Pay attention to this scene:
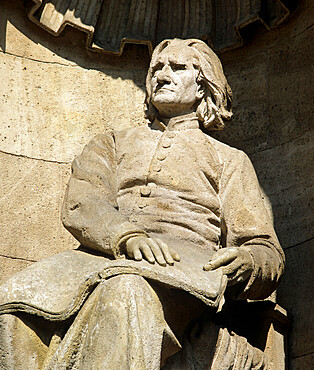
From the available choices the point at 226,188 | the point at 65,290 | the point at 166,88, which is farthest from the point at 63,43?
the point at 65,290

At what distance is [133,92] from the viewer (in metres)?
7.23

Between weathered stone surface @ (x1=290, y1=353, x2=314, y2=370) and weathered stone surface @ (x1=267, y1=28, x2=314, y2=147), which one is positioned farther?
weathered stone surface @ (x1=267, y1=28, x2=314, y2=147)

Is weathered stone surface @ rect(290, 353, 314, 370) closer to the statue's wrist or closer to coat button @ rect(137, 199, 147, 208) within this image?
coat button @ rect(137, 199, 147, 208)

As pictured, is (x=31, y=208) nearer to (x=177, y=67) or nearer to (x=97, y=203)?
(x=97, y=203)

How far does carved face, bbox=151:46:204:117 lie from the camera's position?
6.11m

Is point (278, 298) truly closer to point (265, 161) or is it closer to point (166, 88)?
point (265, 161)

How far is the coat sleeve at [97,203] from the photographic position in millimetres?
5359

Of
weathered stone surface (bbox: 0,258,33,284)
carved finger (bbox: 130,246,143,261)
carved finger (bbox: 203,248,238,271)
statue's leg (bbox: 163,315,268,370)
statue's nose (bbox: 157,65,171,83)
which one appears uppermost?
statue's nose (bbox: 157,65,171,83)

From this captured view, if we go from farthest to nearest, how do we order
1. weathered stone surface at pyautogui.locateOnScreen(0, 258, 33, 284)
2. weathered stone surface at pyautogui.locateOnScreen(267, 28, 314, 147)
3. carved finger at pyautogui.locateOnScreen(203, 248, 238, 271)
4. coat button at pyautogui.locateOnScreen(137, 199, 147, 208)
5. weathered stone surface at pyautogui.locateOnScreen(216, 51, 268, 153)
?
1. weathered stone surface at pyautogui.locateOnScreen(216, 51, 268, 153)
2. weathered stone surface at pyautogui.locateOnScreen(267, 28, 314, 147)
3. weathered stone surface at pyautogui.locateOnScreen(0, 258, 33, 284)
4. coat button at pyautogui.locateOnScreen(137, 199, 147, 208)
5. carved finger at pyautogui.locateOnScreen(203, 248, 238, 271)

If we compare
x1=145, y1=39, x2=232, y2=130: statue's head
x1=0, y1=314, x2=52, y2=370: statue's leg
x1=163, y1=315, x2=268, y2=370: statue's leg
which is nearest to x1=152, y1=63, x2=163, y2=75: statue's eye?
x1=145, y1=39, x2=232, y2=130: statue's head

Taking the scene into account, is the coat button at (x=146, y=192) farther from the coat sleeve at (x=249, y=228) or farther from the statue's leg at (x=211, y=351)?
the statue's leg at (x=211, y=351)

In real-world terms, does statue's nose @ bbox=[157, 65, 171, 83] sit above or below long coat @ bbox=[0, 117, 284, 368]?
above

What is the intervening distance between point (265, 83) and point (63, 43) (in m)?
1.33

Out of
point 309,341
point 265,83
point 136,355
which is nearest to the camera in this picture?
point 136,355
